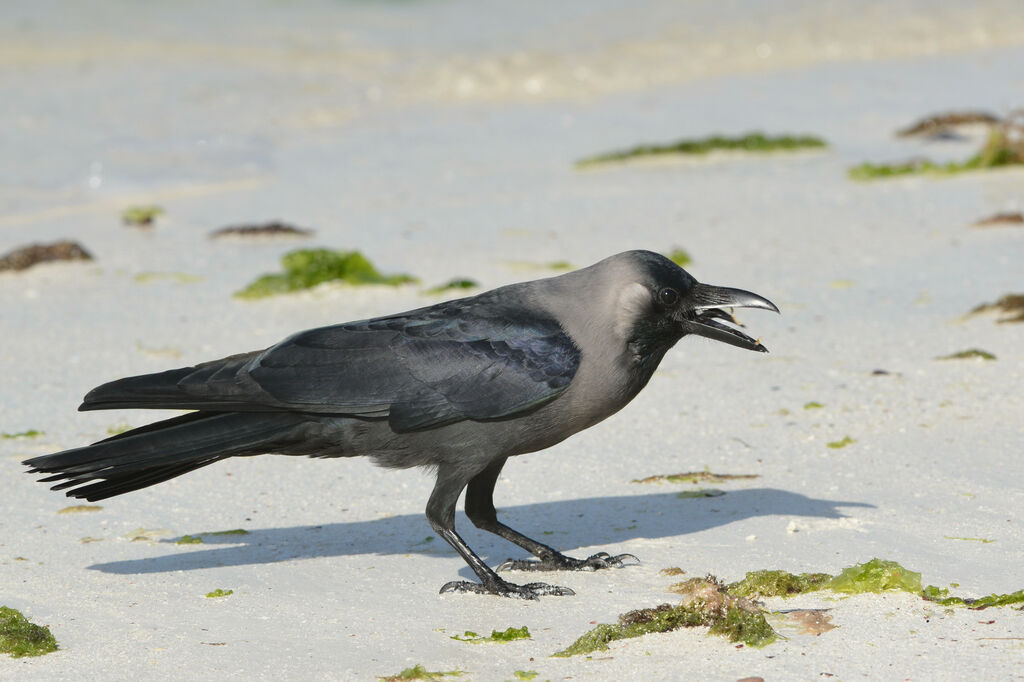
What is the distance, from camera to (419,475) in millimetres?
5375

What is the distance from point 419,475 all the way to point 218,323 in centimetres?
224

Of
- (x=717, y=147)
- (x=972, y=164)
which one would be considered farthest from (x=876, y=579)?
(x=717, y=147)

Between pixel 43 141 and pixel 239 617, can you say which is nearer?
pixel 239 617

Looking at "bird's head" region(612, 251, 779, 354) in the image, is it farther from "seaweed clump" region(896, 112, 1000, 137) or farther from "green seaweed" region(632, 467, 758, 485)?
"seaweed clump" region(896, 112, 1000, 137)

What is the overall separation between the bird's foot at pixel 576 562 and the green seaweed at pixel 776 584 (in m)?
0.50

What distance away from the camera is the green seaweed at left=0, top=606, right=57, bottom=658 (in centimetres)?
365

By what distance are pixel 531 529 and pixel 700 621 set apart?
1.31m

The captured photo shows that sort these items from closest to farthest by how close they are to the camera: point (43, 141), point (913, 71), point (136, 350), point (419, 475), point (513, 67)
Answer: point (419, 475) < point (136, 350) < point (43, 141) < point (913, 71) < point (513, 67)

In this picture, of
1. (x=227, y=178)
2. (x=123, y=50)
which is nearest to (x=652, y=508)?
(x=227, y=178)

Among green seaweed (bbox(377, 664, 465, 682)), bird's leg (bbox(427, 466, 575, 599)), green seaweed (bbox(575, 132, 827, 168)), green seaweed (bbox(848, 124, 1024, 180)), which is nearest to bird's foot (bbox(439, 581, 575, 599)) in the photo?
bird's leg (bbox(427, 466, 575, 599))

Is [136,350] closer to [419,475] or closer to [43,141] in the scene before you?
[419,475]

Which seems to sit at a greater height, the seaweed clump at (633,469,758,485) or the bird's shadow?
the seaweed clump at (633,469,758,485)

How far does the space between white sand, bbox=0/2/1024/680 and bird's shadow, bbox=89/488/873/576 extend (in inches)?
0.6

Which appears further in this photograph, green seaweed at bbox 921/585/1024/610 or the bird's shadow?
the bird's shadow
